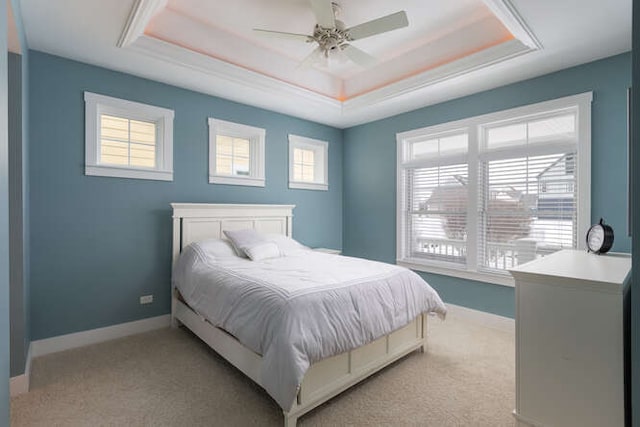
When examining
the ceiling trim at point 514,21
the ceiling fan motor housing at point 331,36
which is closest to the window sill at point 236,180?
the ceiling fan motor housing at point 331,36

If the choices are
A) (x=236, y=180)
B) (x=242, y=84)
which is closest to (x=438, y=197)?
(x=236, y=180)

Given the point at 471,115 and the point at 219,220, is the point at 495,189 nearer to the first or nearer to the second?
the point at 471,115

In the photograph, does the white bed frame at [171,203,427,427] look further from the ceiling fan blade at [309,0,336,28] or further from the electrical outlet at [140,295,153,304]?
the ceiling fan blade at [309,0,336,28]

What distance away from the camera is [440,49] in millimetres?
3342

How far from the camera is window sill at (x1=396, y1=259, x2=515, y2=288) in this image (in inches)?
134

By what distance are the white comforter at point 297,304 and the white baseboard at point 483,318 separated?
45.2 inches

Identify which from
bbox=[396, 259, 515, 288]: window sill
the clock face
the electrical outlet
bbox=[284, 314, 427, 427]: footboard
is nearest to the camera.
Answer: bbox=[284, 314, 427, 427]: footboard

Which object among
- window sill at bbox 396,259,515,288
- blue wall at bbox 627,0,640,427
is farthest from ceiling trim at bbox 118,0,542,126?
window sill at bbox 396,259,515,288

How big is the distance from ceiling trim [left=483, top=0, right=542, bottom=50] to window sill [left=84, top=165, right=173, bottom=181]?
334 centimetres

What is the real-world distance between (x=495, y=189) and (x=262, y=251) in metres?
2.74

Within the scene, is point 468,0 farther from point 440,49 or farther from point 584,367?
point 584,367

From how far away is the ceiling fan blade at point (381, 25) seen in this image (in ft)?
7.43

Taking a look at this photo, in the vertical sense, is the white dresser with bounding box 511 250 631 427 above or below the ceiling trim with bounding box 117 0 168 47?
below

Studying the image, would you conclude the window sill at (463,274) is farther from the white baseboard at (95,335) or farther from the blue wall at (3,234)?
the blue wall at (3,234)
